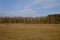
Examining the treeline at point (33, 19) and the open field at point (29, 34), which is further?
the treeline at point (33, 19)

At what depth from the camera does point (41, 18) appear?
645 cm

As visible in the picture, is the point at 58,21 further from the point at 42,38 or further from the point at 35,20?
the point at 42,38

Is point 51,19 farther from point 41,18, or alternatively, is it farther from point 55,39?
point 55,39

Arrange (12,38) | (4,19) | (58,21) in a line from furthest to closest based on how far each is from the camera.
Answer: (4,19)
(58,21)
(12,38)

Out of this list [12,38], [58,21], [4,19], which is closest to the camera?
[12,38]

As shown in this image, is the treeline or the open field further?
the treeline

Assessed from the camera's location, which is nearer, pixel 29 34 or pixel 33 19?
pixel 29 34

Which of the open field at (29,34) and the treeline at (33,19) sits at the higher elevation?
the treeline at (33,19)

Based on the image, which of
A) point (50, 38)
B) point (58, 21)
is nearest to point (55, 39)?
point (50, 38)

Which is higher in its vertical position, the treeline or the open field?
the treeline

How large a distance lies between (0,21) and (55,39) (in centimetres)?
362

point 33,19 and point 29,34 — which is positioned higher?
point 33,19

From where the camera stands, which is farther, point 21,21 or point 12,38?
point 21,21

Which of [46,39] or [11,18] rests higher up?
[11,18]
